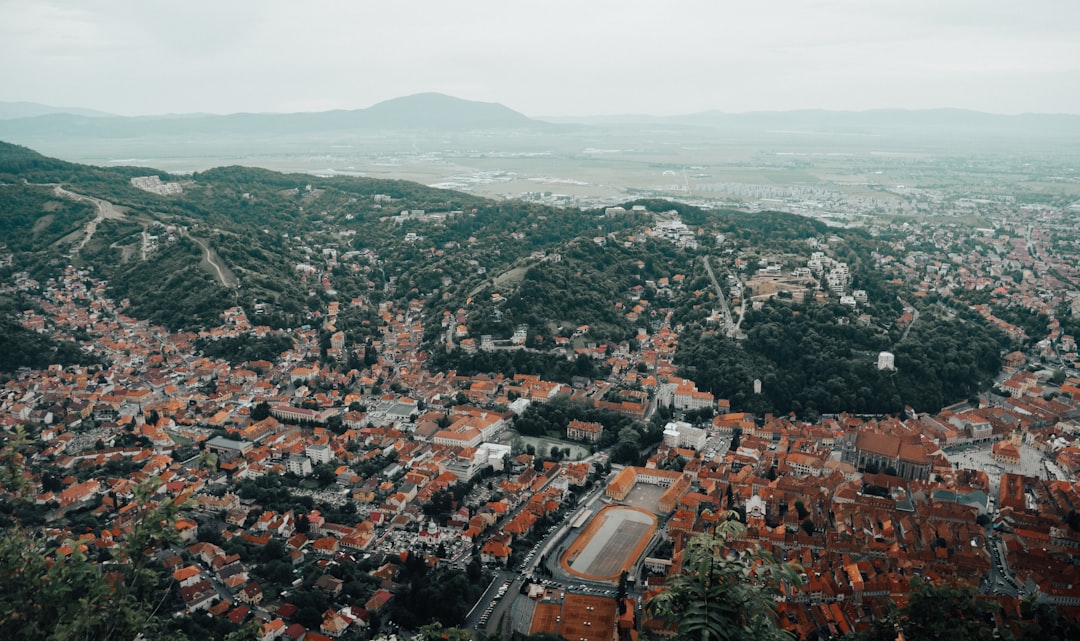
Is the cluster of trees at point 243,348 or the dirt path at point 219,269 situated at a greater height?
the dirt path at point 219,269

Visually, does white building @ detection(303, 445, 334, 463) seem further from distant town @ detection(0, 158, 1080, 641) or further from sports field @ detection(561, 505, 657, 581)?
sports field @ detection(561, 505, 657, 581)

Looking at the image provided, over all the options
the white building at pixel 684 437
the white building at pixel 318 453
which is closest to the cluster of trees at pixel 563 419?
the white building at pixel 684 437

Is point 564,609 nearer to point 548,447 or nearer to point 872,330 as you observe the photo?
point 548,447

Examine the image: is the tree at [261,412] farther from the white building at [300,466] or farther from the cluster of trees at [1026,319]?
the cluster of trees at [1026,319]

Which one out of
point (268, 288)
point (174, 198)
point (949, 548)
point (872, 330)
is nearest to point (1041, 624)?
point (949, 548)

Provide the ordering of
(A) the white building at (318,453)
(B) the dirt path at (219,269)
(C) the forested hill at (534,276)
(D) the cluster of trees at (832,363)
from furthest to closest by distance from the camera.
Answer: (B) the dirt path at (219,269) → (C) the forested hill at (534,276) → (D) the cluster of trees at (832,363) → (A) the white building at (318,453)

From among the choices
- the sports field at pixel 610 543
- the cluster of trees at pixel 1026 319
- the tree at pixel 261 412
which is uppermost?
the cluster of trees at pixel 1026 319

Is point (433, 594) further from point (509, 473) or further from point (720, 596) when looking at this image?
point (720, 596)

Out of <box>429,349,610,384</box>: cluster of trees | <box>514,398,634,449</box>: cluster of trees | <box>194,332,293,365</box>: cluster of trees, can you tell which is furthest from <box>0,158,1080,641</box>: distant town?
<box>429,349,610,384</box>: cluster of trees
